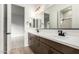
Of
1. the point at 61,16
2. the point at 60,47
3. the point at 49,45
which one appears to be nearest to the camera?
the point at 60,47

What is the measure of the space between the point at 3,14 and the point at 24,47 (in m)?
0.63

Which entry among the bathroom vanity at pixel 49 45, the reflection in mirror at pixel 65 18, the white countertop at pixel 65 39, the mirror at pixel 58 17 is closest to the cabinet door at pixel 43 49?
the bathroom vanity at pixel 49 45

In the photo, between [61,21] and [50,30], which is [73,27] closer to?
[61,21]

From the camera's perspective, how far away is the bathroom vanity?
4.80ft

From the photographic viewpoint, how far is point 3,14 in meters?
1.86

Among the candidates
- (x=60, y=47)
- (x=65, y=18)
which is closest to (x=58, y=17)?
(x=65, y=18)

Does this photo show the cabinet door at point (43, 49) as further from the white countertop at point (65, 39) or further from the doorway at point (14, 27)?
the doorway at point (14, 27)

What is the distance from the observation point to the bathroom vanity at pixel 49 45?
4.80 feet

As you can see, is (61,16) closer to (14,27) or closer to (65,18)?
(65,18)

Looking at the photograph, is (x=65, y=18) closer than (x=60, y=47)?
No

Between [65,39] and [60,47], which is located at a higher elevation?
[65,39]

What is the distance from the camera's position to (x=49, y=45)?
1714 millimetres

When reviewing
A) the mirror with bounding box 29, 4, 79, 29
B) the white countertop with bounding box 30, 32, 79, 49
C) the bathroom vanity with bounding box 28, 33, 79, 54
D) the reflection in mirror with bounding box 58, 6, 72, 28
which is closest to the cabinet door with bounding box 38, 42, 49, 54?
the bathroom vanity with bounding box 28, 33, 79, 54

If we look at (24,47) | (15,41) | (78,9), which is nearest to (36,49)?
(24,47)
